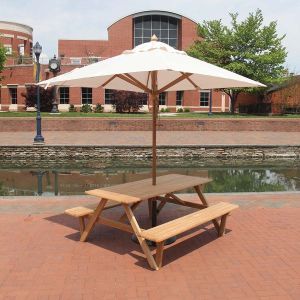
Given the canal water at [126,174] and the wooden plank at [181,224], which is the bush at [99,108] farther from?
the wooden plank at [181,224]

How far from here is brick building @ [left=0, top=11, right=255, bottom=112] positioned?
123ft

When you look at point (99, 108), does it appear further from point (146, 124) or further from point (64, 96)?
point (146, 124)

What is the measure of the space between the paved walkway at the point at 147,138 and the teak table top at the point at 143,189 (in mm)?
12138

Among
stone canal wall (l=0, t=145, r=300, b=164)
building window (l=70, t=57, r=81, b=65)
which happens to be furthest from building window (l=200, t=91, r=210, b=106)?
stone canal wall (l=0, t=145, r=300, b=164)

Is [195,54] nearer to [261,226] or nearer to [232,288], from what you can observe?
[261,226]

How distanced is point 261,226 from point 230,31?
28355 mm

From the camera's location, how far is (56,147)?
1620 cm

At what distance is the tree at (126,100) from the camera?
3219cm

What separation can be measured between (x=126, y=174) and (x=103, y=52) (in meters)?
36.1

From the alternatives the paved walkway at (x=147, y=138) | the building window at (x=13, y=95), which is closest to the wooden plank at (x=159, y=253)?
the paved walkway at (x=147, y=138)

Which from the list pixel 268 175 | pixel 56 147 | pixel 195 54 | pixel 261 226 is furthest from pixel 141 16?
pixel 261 226

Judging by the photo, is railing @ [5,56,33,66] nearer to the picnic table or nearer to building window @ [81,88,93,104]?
building window @ [81,88,93,104]

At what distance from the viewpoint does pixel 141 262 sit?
15.6 ft

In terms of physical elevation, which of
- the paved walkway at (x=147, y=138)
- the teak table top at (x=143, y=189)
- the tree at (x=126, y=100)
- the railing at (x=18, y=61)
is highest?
the railing at (x=18, y=61)
